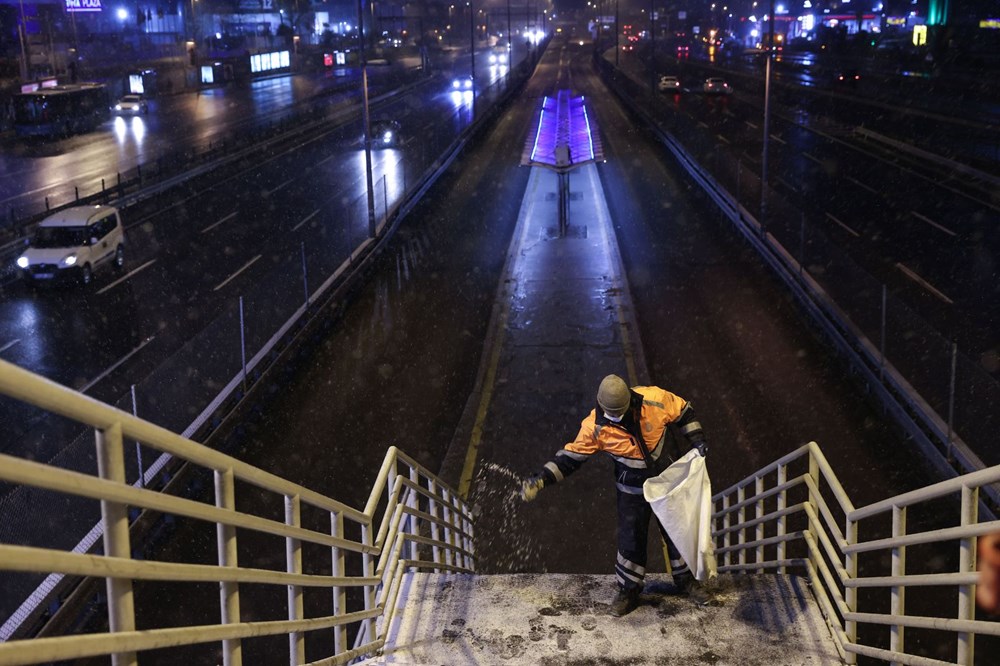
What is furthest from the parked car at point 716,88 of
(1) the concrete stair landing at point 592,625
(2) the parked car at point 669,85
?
(1) the concrete stair landing at point 592,625

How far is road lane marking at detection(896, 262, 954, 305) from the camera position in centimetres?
2008

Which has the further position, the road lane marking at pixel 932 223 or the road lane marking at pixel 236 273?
the road lane marking at pixel 932 223

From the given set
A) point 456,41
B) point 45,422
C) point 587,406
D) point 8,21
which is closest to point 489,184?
point 587,406

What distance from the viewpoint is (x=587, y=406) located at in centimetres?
1571

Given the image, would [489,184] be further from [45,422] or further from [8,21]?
[8,21]

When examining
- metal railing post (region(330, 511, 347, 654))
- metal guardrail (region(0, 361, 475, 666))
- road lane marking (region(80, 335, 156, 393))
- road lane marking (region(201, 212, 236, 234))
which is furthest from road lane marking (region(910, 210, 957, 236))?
metal guardrail (region(0, 361, 475, 666))

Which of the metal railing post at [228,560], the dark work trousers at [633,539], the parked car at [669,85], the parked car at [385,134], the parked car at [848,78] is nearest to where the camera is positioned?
the metal railing post at [228,560]

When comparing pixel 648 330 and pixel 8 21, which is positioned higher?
pixel 8 21

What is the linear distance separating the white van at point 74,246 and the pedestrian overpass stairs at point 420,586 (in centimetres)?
1295

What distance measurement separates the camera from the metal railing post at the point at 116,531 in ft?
8.61

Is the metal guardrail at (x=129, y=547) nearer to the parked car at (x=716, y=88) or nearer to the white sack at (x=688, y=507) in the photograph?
the white sack at (x=688, y=507)

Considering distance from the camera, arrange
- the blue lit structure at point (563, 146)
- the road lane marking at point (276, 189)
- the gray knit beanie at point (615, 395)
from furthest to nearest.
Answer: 1. the road lane marking at point (276, 189)
2. the blue lit structure at point (563, 146)
3. the gray knit beanie at point (615, 395)

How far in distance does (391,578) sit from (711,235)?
23484mm

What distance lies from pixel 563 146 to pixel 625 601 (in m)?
28.7
